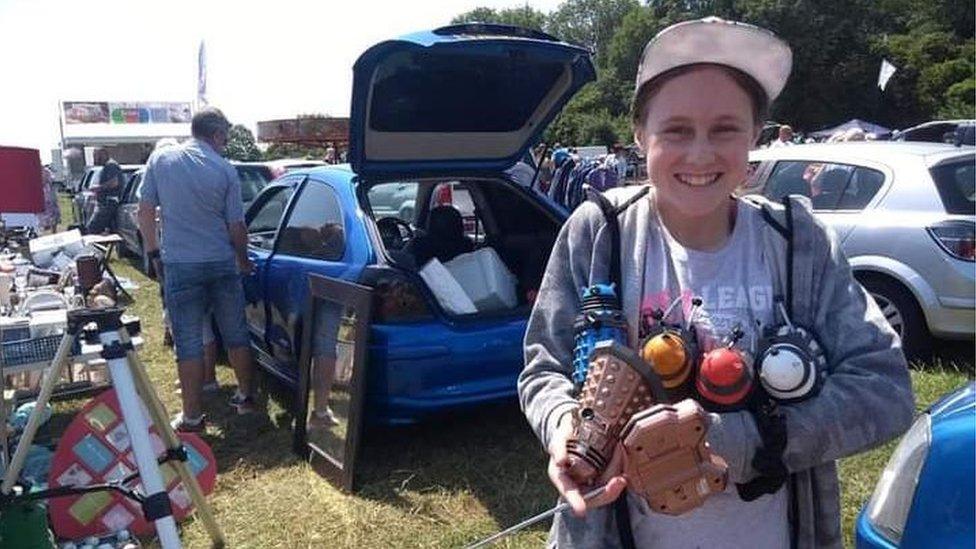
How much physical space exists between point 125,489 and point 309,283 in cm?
158

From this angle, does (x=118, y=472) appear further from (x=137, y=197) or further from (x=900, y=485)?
(x=137, y=197)

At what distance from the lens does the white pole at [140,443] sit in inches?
93.6

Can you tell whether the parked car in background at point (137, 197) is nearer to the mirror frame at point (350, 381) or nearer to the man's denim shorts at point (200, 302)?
the man's denim shorts at point (200, 302)

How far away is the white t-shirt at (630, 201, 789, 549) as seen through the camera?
1.31m

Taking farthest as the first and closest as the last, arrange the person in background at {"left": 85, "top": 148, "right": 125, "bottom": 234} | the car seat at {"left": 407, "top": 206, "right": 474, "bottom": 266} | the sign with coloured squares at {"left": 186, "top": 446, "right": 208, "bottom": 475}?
1. the person in background at {"left": 85, "top": 148, "right": 125, "bottom": 234}
2. the car seat at {"left": 407, "top": 206, "right": 474, "bottom": 266}
3. the sign with coloured squares at {"left": 186, "top": 446, "right": 208, "bottom": 475}

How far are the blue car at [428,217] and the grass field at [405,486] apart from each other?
36 cm

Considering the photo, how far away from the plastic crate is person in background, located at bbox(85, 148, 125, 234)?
30.2 feet

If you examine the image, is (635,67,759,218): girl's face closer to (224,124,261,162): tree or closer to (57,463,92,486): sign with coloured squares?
(57,463,92,486): sign with coloured squares

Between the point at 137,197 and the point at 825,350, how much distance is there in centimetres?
1123

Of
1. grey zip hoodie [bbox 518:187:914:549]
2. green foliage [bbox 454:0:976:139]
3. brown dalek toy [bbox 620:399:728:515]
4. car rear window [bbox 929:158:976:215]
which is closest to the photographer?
brown dalek toy [bbox 620:399:728:515]

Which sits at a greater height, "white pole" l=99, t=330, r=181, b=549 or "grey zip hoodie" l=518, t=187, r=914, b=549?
"grey zip hoodie" l=518, t=187, r=914, b=549

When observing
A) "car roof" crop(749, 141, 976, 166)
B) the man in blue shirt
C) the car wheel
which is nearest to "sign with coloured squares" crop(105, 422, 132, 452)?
the man in blue shirt

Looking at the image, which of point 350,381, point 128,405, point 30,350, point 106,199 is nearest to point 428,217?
point 350,381

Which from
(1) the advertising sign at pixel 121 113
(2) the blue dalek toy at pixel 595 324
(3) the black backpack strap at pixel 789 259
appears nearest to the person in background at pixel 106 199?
(2) the blue dalek toy at pixel 595 324
